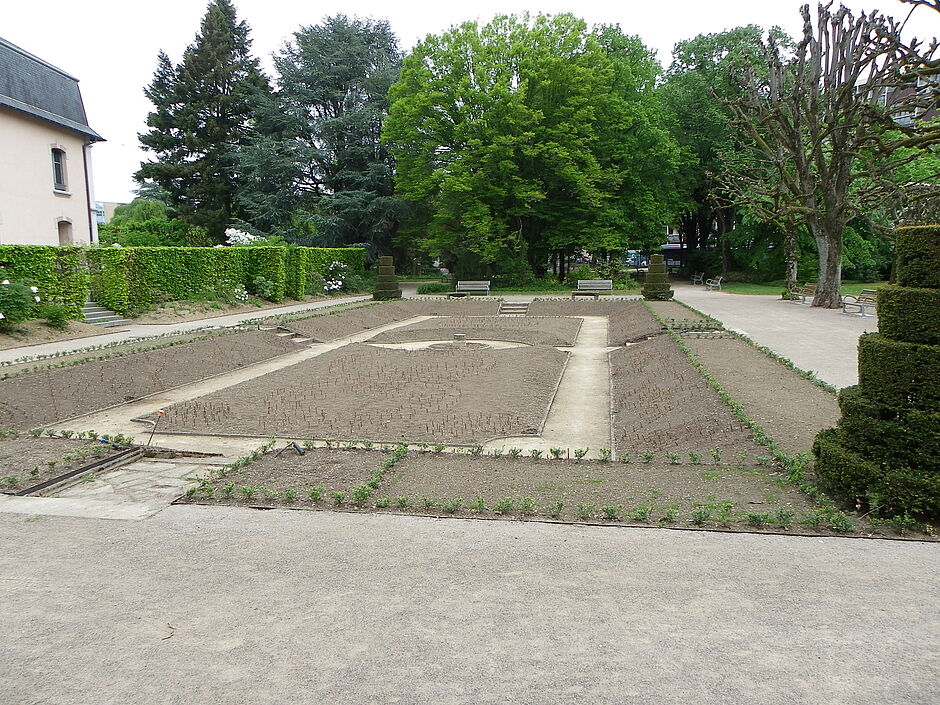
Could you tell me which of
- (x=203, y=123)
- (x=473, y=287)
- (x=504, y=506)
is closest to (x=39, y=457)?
(x=504, y=506)

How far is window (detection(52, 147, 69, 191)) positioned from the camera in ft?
91.1

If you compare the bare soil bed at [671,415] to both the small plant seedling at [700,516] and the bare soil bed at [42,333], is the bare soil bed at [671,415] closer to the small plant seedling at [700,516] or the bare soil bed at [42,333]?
the small plant seedling at [700,516]

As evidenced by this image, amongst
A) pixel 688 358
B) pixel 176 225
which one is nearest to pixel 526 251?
pixel 176 225

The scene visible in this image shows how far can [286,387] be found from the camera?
36.6 feet

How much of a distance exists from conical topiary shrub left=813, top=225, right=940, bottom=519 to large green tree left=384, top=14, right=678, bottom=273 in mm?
29726

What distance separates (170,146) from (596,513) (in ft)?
152

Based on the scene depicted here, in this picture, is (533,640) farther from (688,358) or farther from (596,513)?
(688,358)

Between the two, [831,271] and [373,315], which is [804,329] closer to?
[831,271]

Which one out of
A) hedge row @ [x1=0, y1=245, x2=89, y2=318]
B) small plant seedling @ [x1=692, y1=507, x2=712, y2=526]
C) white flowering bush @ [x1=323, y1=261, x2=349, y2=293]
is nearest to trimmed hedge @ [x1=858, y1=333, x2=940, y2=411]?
small plant seedling @ [x1=692, y1=507, x2=712, y2=526]

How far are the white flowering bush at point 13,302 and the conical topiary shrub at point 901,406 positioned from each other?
17.3 m

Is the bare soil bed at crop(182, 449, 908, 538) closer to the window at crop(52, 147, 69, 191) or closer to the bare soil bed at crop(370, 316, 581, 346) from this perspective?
the bare soil bed at crop(370, 316, 581, 346)

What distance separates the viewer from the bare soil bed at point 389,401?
8438 mm

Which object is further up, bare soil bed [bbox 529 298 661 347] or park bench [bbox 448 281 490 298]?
park bench [bbox 448 281 490 298]

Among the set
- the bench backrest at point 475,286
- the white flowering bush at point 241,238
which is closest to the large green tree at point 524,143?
the bench backrest at point 475,286
